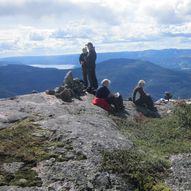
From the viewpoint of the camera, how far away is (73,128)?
27.0 metres

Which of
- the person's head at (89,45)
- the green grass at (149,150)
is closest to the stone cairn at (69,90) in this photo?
the person's head at (89,45)

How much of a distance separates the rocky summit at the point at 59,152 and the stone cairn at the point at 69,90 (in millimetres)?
6999

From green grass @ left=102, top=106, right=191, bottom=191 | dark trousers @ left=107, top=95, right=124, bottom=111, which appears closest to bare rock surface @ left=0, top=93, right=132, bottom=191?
green grass @ left=102, top=106, right=191, bottom=191

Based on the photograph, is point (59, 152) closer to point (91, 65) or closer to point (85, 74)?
point (91, 65)

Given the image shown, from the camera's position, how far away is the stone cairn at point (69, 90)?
40.6 m

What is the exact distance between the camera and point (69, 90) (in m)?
41.5

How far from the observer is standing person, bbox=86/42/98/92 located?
43469 mm

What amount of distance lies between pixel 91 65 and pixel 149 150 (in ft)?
62.8

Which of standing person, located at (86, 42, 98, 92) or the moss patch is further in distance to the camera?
standing person, located at (86, 42, 98, 92)

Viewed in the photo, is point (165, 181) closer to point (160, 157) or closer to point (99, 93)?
point (160, 157)

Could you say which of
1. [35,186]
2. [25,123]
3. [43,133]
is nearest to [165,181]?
[35,186]

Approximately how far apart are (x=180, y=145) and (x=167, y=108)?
1659cm

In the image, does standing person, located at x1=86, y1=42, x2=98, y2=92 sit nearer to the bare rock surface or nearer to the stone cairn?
the stone cairn

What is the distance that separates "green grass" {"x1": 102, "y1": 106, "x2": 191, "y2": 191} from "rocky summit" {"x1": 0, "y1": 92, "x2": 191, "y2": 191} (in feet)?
1.48
